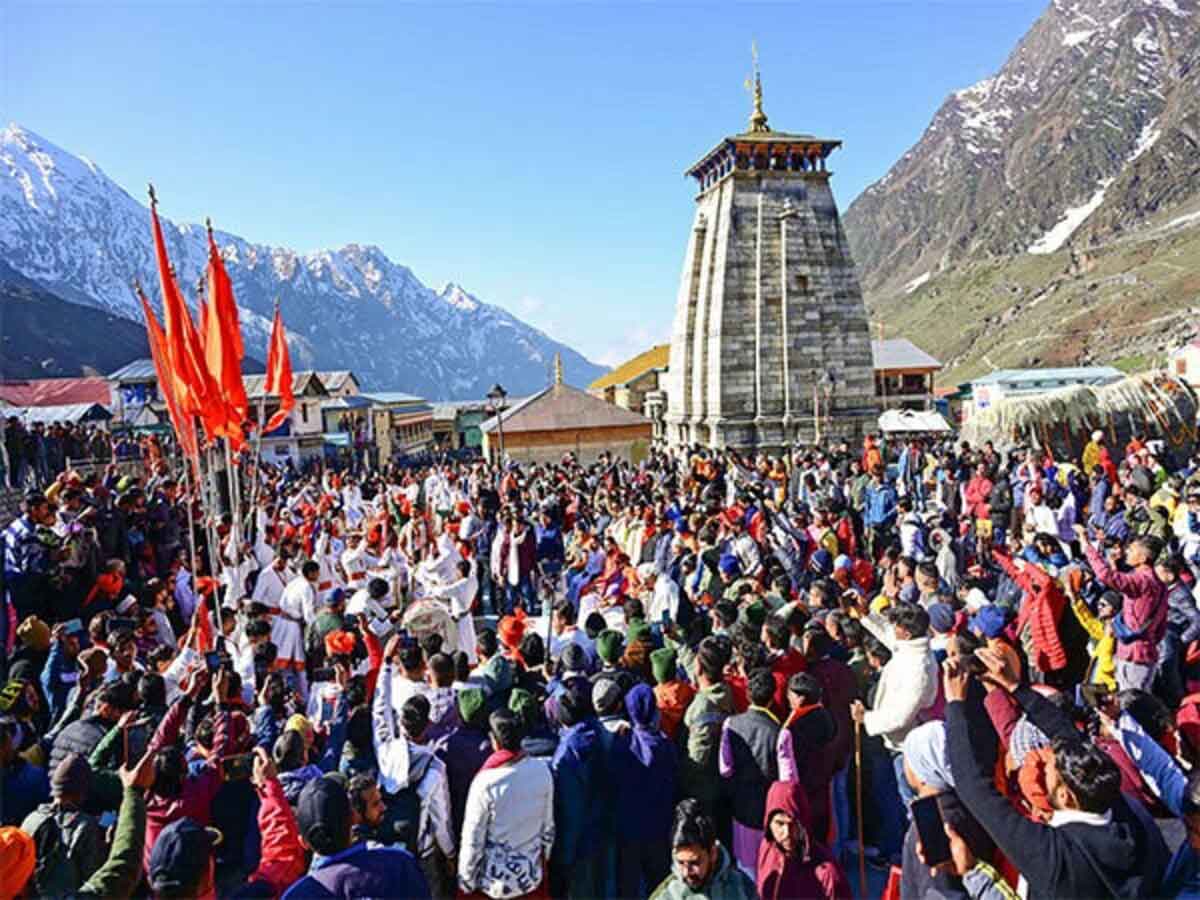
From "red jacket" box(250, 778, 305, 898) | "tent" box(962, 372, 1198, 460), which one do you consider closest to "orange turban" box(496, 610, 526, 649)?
"red jacket" box(250, 778, 305, 898)

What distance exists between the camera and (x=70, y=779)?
3.80m

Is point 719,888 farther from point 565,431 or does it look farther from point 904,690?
point 565,431

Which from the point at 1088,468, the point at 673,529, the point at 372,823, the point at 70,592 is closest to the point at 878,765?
the point at 372,823

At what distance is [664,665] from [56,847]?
3284 mm

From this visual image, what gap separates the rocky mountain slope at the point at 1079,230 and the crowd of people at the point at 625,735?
6964cm

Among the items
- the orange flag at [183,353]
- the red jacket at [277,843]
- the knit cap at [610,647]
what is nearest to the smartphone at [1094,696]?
the knit cap at [610,647]

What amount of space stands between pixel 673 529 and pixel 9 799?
802cm

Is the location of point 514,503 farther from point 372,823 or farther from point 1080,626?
point 372,823

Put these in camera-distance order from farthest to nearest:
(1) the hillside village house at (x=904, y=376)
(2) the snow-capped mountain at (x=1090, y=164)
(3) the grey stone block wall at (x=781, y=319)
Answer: (2) the snow-capped mountain at (x=1090, y=164) → (1) the hillside village house at (x=904, y=376) → (3) the grey stone block wall at (x=781, y=319)

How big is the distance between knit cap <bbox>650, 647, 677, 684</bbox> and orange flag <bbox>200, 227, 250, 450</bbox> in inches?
248

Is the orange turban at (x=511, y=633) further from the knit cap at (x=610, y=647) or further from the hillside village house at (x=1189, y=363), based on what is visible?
the hillside village house at (x=1189, y=363)

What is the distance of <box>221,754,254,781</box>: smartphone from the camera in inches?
165

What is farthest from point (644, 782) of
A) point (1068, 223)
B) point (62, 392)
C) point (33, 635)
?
point (1068, 223)

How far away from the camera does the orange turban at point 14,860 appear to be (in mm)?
3277
